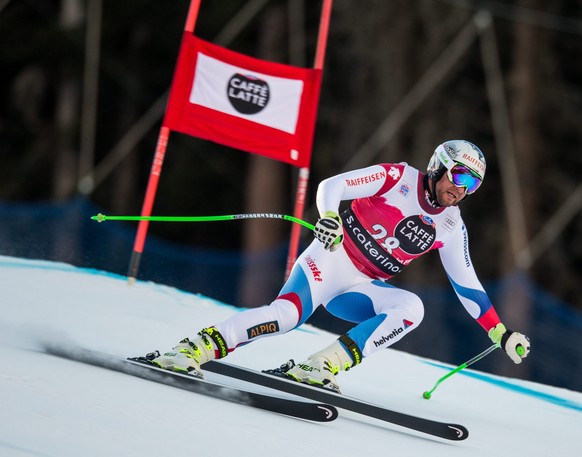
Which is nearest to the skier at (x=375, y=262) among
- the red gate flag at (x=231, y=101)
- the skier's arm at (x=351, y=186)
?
the skier's arm at (x=351, y=186)

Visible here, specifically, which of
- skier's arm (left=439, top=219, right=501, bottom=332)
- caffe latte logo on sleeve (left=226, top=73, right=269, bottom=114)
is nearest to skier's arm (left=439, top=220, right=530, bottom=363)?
skier's arm (left=439, top=219, right=501, bottom=332)

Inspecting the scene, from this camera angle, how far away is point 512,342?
14.4ft

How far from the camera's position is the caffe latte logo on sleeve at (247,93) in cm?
643

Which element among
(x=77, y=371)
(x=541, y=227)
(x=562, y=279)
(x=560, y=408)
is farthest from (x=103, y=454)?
(x=562, y=279)

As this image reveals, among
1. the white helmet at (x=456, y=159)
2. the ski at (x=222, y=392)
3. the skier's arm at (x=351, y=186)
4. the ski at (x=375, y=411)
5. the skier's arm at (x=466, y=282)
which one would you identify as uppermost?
the white helmet at (x=456, y=159)

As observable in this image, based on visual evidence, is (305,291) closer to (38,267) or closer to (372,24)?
(38,267)

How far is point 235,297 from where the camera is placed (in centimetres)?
733

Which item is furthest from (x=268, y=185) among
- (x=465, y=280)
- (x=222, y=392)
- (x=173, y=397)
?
(x=173, y=397)

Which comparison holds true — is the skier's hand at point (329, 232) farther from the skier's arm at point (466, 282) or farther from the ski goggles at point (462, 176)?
the skier's arm at point (466, 282)

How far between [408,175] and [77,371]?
65.4 inches

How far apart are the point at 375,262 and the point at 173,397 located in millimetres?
1238

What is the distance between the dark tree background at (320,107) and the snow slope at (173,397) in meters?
10.7

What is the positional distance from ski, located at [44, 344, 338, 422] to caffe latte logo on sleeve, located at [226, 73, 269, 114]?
113 inches

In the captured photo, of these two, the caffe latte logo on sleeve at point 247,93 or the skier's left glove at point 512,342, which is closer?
the skier's left glove at point 512,342
